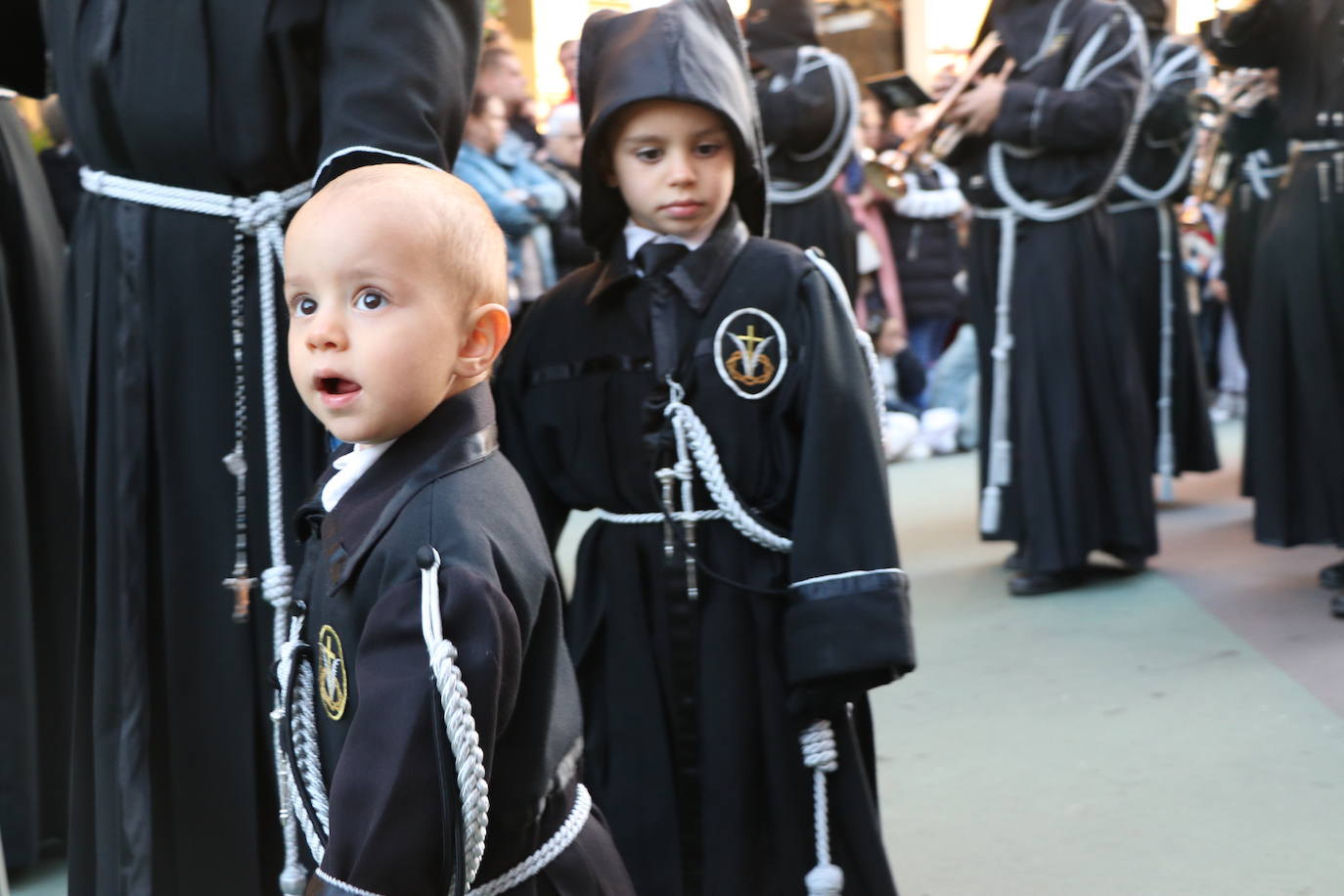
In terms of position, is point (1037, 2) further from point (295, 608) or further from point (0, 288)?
point (295, 608)

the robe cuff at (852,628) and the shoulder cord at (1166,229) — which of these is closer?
the robe cuff at (852,628)

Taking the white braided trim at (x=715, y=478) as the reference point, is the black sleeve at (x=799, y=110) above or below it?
above

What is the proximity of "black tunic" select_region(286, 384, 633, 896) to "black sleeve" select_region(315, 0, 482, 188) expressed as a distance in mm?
589

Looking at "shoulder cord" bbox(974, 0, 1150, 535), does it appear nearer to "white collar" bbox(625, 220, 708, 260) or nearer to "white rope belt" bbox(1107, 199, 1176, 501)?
"white rope belt" bbox(1107, 199, 1176, 501)

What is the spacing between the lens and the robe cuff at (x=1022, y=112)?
5.08 meters

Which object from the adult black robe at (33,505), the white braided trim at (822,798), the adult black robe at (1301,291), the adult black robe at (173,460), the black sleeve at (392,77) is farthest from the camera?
the adult black robe at (1301,291)

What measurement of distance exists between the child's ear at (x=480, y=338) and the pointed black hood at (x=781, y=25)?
522 cm

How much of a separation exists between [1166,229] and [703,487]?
4580 millimetres

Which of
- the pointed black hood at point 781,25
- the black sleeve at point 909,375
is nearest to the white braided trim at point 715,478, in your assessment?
the pointed black hood at point 781,25

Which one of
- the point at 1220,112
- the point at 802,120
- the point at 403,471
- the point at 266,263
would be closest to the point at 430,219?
the point at 403,471

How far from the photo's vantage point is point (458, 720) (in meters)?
1.40

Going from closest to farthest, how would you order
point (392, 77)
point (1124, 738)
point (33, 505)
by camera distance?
point (392, 77) < point (33, 505) < point (1124, 738)

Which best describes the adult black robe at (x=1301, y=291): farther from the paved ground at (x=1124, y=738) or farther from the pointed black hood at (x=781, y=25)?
the pointed black hood at (x=781, y=25)

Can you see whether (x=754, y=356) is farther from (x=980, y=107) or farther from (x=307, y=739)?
(x=980, y=107)
